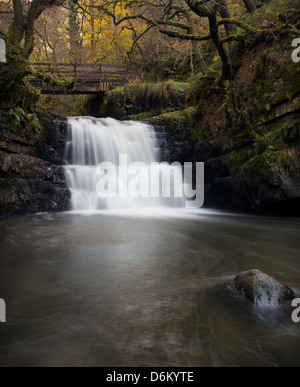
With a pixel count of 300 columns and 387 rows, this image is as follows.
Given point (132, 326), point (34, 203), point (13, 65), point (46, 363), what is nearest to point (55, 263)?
point (132, 326)

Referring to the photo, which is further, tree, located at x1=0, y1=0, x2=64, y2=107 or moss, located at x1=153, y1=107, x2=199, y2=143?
moss, located at x1=153, y1=107, x2=199, y2=143

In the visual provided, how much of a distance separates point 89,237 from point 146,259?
5.21ft

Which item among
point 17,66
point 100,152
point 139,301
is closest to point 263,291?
point 139,301

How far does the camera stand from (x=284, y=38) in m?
8.33

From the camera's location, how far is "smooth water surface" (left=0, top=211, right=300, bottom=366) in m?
1.95

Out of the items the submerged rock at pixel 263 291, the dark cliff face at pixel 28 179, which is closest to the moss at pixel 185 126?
the dark cliff face at pixel 28 179

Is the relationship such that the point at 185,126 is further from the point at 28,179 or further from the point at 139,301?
the point at 139,301

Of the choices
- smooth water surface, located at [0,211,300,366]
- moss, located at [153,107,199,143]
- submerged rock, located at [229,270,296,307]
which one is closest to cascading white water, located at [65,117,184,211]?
moss, located at [153,107,199,143]

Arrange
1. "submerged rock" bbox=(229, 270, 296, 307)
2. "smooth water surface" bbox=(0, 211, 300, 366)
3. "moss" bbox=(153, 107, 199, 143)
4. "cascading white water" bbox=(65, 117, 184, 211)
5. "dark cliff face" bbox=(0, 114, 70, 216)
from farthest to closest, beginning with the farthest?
"moss" bbox=(153, 107, 199, 143)
"cascading white water" bbox=(65, 117, 184, 211)
"dark cliff face" bbox=(0, 114, 70, 216)
"submerged rock" bbox=(229, 270, 296, 307)
"smooth water surface" bbox=(0, 211, 300, 366)

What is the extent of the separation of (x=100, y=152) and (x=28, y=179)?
2.93 metres

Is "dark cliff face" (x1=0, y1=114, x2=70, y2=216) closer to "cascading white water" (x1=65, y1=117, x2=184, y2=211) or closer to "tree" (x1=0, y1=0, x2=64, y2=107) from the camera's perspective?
"cascading white water" (x1=65, y1=117, x2=184, y2=211)

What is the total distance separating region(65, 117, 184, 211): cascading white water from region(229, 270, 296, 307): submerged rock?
21.8ft

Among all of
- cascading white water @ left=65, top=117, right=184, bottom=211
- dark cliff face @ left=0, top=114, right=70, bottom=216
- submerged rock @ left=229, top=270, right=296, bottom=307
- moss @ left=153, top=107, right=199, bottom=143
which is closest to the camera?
submerged rock @ left=229, top=270, right=296, bottom=307

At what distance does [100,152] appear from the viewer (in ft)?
34.4
